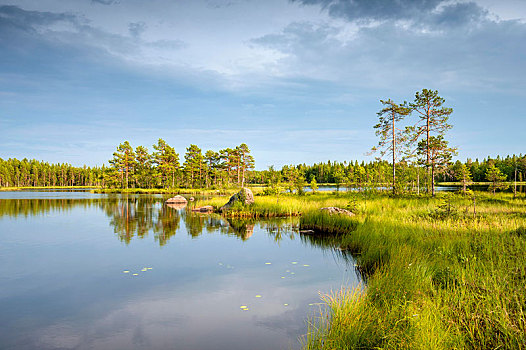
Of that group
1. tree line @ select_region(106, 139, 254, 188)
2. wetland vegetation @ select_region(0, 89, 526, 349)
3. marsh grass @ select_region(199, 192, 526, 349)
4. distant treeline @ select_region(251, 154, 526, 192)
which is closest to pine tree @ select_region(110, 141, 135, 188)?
tree line @ select_region(106, 139, 254, 188)

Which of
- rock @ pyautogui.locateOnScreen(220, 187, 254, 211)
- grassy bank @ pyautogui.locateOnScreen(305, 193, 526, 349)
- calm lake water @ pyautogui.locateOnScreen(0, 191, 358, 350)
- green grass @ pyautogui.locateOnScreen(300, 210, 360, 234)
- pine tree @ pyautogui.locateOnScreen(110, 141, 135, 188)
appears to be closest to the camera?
grassy bank @ pyautogui.locateOnScreen(305, 193, 526, 349)

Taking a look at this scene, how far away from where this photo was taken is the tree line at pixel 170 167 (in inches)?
2739

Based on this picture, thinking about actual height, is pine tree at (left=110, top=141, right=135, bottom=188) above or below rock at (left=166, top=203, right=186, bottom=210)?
above

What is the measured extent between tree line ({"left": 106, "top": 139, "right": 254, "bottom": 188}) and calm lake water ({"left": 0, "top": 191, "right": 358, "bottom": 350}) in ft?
178

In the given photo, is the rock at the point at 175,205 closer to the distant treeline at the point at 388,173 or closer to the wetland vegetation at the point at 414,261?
the wetland vegetation at the point at 414,261

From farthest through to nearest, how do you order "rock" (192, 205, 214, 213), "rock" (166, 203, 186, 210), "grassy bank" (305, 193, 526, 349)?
1. "rock" (166, 203, 186, 210)
2. "rock" (192, 205, 214, 213)
3. "grassy bank" (305, 193, 526, 349)

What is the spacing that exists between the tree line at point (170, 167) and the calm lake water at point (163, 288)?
2139 inches

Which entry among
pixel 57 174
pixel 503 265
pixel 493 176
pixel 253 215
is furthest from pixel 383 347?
pixel 57 174

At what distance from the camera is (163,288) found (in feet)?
26.2

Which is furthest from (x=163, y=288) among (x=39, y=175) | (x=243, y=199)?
(x=39, y=175)

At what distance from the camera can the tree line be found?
228 ft

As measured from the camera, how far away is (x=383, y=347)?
12.9 feet

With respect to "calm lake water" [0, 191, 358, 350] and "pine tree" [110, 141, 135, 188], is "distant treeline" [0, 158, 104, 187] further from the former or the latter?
"calm lake water" [0, 191, 358, 350]

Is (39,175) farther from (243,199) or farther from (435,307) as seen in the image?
(435,307)
